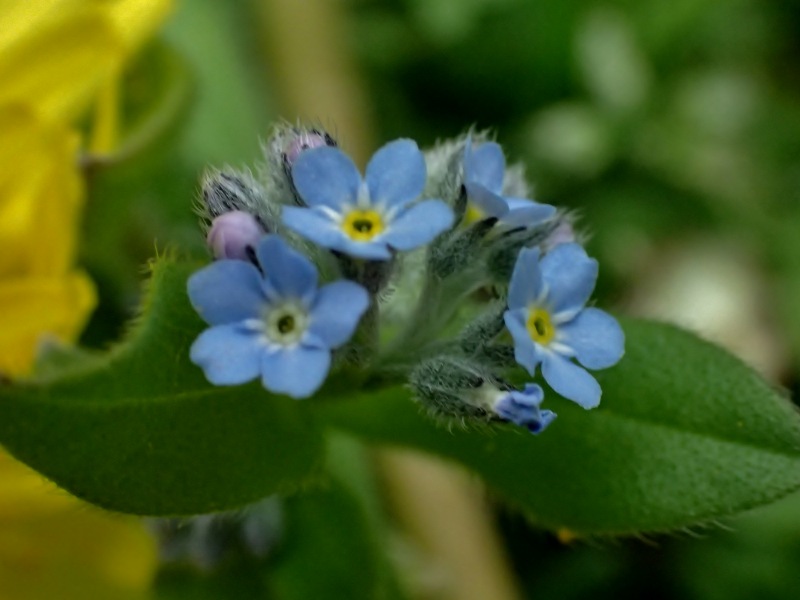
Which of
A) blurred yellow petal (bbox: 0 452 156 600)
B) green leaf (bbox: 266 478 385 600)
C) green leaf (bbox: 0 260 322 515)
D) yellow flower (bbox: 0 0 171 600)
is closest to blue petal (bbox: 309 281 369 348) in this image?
green leaf (bbox: 0 260 322 515)

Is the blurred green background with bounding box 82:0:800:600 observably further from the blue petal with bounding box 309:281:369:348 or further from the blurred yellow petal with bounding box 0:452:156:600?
the blue petal with bounding box 309:281:369:348

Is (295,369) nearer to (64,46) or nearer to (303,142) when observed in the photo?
(303,142)

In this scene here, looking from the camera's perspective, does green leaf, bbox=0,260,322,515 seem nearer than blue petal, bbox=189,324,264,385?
No

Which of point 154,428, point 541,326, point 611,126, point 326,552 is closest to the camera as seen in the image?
point 541,326

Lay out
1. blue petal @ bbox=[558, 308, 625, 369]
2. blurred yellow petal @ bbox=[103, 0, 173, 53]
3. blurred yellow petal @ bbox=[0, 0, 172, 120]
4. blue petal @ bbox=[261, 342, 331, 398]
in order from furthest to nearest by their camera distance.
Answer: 1. blurred yellow petal @ bbox=[103, 0, 173, 53]
2. blurred yellow petal @ bbox=[0, 0, 172, 120]
3. blue petal @ bbox=[558, 308, 625, 369]
4. blue petal @ bbox=[261, 342, 331, 398]

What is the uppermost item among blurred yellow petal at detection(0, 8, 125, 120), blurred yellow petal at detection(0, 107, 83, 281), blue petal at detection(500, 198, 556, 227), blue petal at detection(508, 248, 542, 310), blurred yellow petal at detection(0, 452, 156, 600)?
blue petal at detection(500, 198, 556, 227)

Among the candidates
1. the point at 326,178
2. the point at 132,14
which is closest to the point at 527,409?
the point at 326,178

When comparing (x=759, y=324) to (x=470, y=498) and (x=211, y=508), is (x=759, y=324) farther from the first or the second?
(x=211, y=508)
